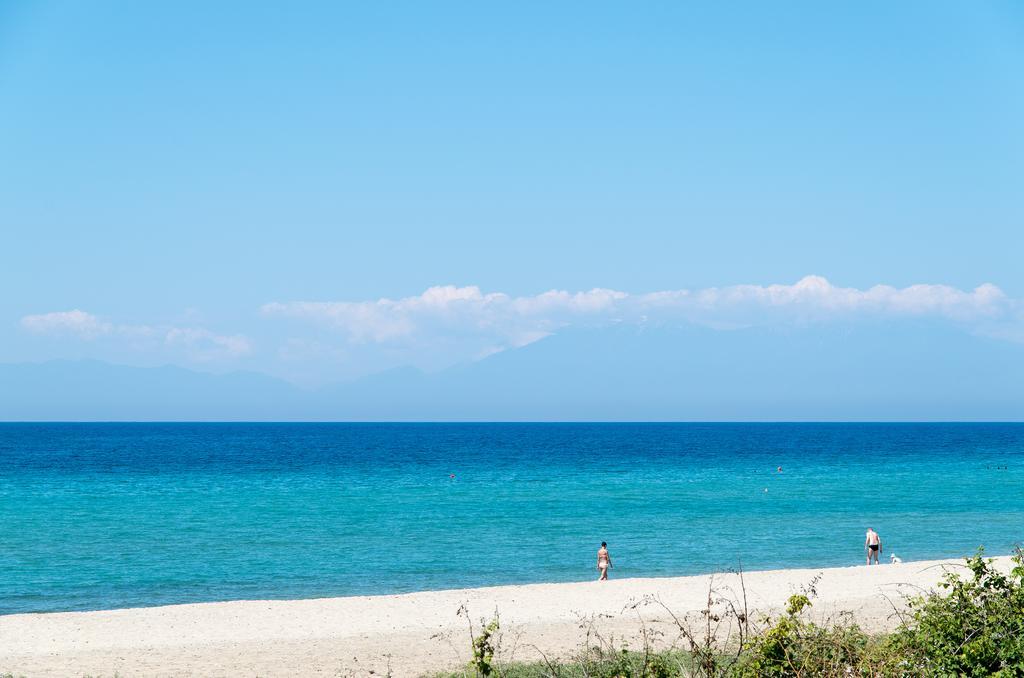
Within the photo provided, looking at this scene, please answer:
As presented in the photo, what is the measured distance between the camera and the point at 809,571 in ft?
95.2

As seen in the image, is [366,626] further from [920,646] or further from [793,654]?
[920,646]

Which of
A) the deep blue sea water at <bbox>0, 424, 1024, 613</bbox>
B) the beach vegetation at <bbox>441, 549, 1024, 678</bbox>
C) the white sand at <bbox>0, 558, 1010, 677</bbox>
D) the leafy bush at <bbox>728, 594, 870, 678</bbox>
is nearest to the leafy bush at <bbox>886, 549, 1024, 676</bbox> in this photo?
the beach vegetation at <bbox>441, 549, 1024, 678</bbox>

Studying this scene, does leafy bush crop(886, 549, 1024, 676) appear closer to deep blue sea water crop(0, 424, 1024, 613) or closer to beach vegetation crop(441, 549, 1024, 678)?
beach vegetation crop(441, 549, 1024, 678)

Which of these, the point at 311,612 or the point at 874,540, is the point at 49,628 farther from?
the point at 874,540

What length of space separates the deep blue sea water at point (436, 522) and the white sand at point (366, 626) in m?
3.51

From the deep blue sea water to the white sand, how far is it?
3507mm

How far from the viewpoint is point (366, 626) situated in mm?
21359

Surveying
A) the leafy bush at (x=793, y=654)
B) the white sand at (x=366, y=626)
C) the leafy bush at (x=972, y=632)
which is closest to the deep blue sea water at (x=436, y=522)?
the white sand at (x=366, y=626)

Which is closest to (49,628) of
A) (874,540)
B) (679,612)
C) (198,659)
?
(198,659)

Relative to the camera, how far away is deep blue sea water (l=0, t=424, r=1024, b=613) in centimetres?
3016

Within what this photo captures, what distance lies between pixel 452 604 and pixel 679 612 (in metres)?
5.56

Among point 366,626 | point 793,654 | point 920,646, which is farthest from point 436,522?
point 920,646

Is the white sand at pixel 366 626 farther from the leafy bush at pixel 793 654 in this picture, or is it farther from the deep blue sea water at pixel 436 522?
the leafy bush at pixel 793 654

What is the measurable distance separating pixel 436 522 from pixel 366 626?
2213cm
